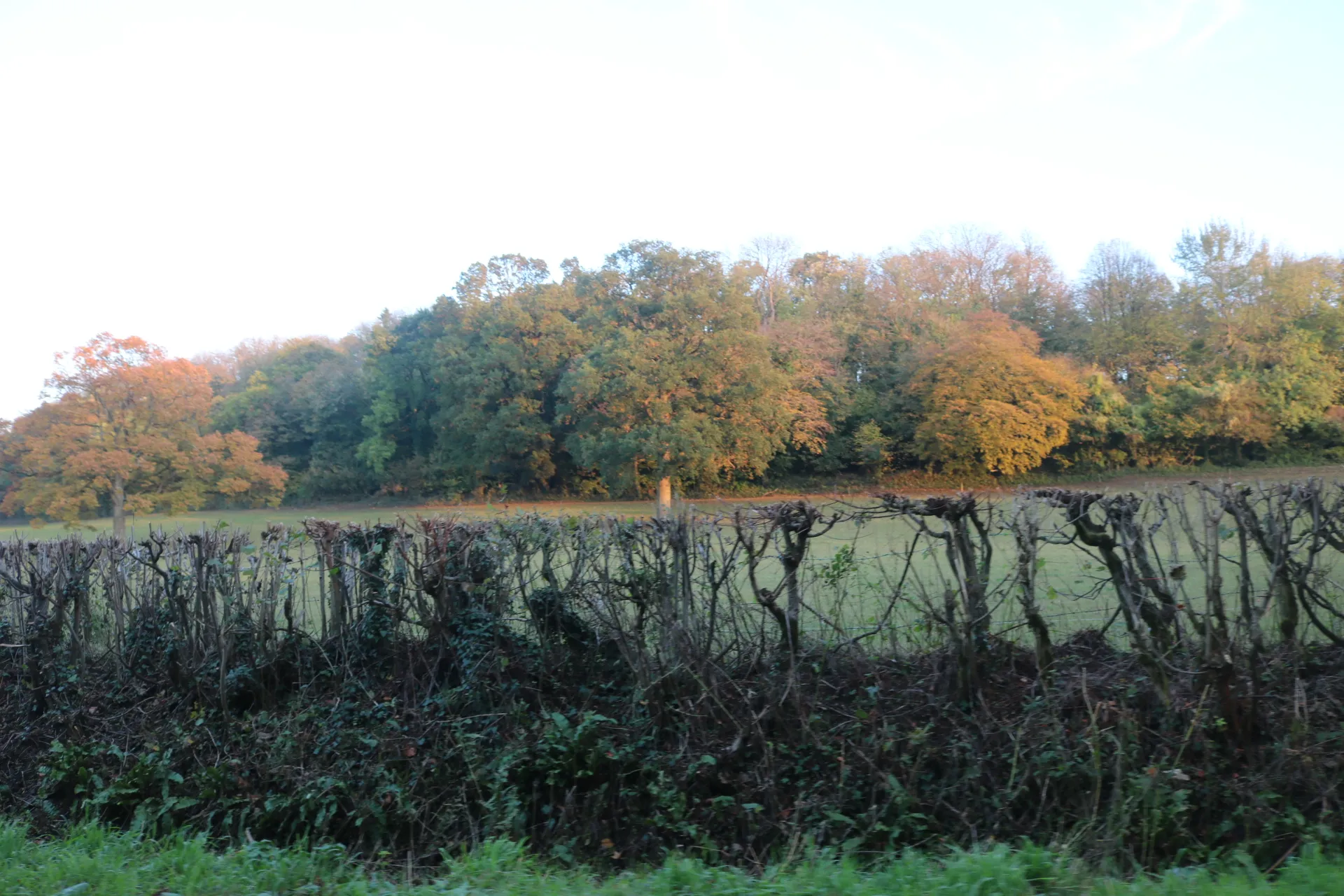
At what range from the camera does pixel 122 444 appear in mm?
26422

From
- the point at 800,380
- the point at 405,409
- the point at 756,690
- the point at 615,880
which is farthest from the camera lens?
the point at 405,409

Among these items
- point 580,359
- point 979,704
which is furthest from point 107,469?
point 979,704

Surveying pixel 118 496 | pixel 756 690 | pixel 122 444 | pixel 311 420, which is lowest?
pixel 756 690

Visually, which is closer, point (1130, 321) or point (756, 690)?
point (756, 690)

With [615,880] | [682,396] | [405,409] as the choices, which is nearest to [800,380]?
[682,396]

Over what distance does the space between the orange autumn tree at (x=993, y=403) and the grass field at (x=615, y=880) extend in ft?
107

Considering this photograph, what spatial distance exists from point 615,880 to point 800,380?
38.4m

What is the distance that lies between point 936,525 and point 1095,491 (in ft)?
4.20

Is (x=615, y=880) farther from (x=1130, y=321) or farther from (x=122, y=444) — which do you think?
(x=1130, y=321)

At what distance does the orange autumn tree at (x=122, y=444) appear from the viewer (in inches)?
1022

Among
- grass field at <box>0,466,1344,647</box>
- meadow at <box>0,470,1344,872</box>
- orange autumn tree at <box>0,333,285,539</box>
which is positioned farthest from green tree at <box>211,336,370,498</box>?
grass field at <box>0,466,1344,647</box>

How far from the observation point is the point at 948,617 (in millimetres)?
7570

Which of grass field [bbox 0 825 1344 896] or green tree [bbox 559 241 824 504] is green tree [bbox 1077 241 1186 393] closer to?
green tree [bbox 559 241 824 504]

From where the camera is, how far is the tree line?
35.2m
